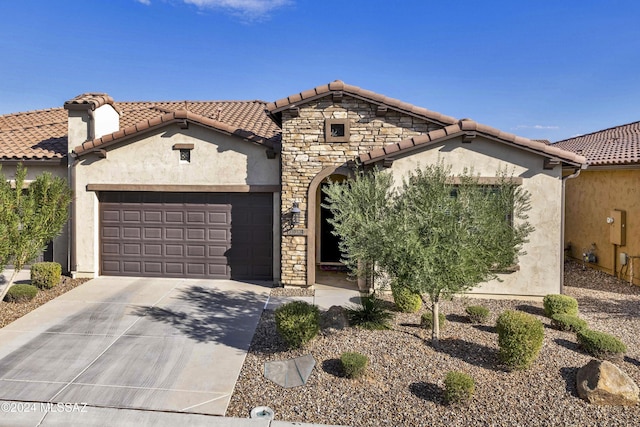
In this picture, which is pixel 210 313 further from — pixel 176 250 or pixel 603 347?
pixel 603 347

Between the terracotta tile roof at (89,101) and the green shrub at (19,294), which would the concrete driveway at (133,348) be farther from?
the terracotta tile roof at (89,101)

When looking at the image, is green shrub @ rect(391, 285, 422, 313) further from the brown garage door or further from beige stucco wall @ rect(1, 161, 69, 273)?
beige stucco wall @ rect(1, 161, 69, 273)

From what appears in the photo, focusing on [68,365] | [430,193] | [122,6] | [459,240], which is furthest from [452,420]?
[122,6]

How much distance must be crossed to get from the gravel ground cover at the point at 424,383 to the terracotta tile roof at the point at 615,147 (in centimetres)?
640

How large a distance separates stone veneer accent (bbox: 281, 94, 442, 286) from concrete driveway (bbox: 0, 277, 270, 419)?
325 centimetres

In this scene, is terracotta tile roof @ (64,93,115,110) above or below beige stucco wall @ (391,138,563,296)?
above

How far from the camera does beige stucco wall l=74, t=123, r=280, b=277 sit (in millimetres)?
11844

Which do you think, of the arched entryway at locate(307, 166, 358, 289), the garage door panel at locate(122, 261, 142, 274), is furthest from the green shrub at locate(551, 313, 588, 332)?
the garage door panel at locate(122, 261, 142, 274)

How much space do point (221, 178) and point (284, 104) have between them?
9.67 ft

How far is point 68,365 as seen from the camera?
677 cm

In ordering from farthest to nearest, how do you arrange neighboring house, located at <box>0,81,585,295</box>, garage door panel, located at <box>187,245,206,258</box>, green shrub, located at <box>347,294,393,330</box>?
1. garage door panel, located at <box>187,245,206,258</box>
2. neighboring house, located at <box>0,81,585,295</box>
3. green shrub, located at <box>347,294,393,330</box>

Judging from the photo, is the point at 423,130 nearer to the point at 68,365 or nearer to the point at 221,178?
the point at 221,178

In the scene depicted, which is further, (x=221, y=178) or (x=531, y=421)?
(x=221, y=178)

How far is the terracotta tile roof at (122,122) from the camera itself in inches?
469
